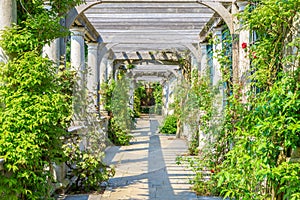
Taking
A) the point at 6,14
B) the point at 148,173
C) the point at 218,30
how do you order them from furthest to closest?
1. the point at 218,30
2. the point at 148,173
3. the point at 6,14

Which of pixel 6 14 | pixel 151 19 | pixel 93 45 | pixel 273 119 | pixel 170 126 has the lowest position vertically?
pixel 170 126

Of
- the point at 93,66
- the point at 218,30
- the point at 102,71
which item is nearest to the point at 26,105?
the point at 218,30

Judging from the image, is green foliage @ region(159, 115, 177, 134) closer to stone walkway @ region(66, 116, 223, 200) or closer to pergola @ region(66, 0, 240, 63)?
stone walkway @ region(66, 116, 223, 200)

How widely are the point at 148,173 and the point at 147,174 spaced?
0.36 feet

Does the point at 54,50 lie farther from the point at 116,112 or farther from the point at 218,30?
the point at 116,112

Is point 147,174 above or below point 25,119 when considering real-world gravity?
below

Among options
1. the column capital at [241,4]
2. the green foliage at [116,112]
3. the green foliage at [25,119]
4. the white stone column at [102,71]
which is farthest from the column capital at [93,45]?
the green foliage at [25,119]

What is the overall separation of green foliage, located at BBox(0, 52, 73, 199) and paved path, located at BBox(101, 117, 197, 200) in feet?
7.69

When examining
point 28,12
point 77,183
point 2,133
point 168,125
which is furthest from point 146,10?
point 168,125

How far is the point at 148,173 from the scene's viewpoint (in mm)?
7824

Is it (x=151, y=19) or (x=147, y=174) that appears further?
(x=151, y=19)

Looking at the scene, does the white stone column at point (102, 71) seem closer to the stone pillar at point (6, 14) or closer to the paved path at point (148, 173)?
the paved path at point (148, 173)

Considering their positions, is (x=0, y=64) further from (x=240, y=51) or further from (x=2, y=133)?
(x=240, y=51)

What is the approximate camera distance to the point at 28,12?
152 inches
